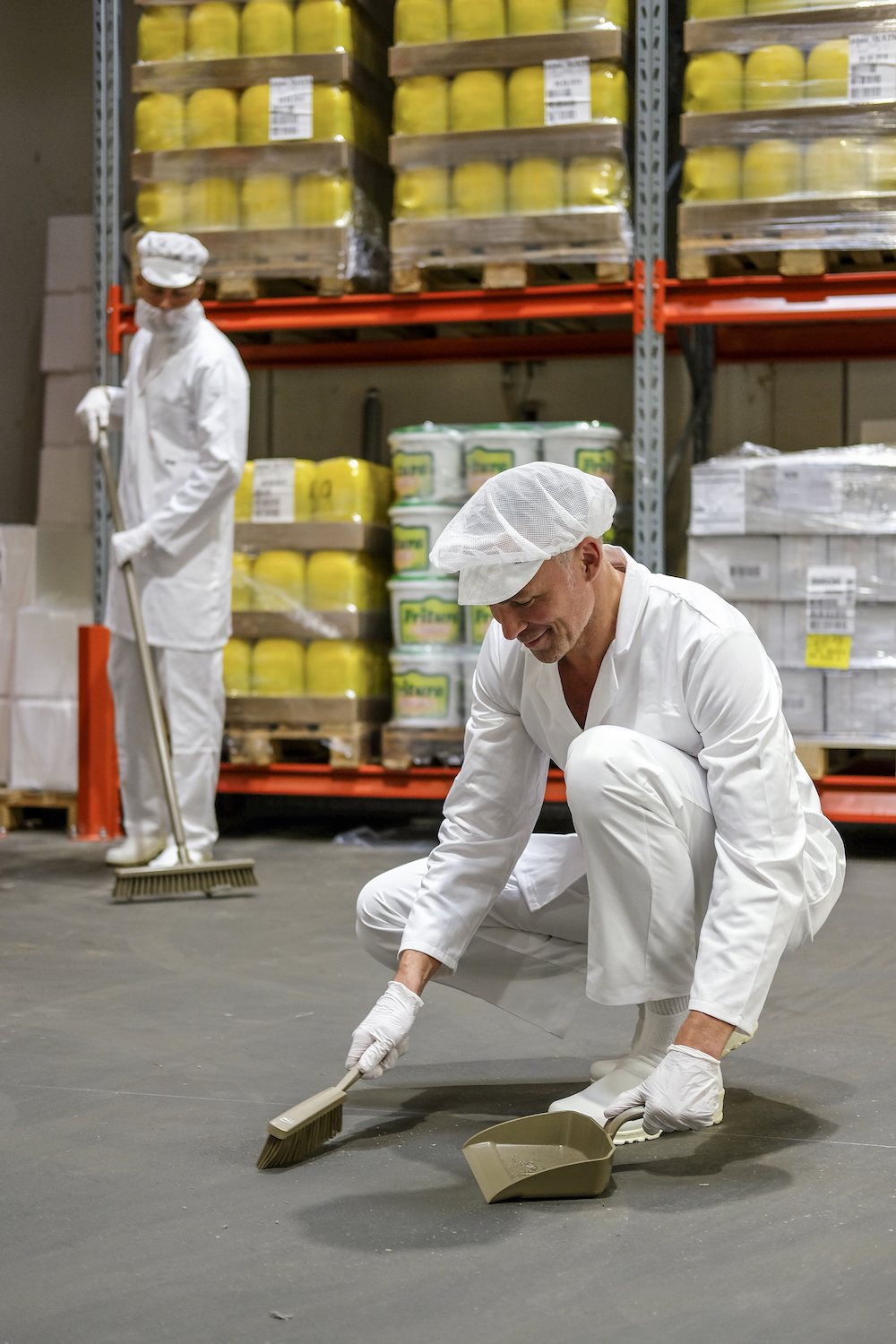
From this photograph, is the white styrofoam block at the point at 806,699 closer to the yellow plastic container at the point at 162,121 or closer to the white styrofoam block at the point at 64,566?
the white styrofoam block at the point at 64,566

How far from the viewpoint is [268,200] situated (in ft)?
21.4

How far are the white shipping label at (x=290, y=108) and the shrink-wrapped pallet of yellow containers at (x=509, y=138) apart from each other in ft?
1.24

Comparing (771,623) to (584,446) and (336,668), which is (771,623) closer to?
(584,446)

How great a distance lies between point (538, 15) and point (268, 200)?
4.52 feet

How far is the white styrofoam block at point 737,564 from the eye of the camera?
6.08 m

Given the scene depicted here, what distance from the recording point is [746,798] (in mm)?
2502

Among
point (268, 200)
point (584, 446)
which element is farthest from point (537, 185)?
point (268, 200)

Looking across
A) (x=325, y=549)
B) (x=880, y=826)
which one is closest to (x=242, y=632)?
(x=325, y=549)


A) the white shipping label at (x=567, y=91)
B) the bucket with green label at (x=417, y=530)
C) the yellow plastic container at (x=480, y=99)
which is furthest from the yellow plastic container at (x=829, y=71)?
the bucket with green label at (x=417, y=530)

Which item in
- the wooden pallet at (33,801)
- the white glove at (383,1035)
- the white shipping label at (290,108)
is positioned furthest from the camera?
the wooden pallet at (33,801)

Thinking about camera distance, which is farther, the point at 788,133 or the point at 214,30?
the point at 214,30

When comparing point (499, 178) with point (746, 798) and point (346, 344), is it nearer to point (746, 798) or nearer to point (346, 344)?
point (346, 344)

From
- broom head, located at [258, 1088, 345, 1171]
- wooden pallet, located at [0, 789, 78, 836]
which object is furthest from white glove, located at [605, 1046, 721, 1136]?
wooden pallet, located at [0, 789, 78, 836]

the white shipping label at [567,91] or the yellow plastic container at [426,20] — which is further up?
the yellow plastic container at [426,20]
